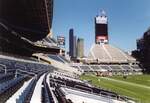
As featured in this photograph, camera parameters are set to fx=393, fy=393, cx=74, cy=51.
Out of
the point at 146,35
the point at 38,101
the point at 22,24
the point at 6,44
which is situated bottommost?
the point at 38,101

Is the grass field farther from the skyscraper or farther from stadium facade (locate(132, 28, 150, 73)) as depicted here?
stadium facade (locate(132, 28, 150, 73))

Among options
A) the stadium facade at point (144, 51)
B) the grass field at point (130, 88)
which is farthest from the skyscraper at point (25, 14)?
the stadium facade at point (144, 51)

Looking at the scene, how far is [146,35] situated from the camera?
16425 centimetres

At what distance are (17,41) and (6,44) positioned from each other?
827 cm

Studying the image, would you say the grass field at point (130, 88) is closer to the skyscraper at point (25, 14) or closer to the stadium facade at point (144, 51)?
the skyscraper at point (25, 14)

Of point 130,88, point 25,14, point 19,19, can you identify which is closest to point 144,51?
point 130,88

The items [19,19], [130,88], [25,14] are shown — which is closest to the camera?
[25,14]

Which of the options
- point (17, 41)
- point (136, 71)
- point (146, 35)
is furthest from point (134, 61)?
point (17, 41)

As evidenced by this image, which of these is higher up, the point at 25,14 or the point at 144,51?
the point at 144,51

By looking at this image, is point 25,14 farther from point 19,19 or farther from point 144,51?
point 144,51

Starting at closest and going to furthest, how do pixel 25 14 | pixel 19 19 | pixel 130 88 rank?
pixel 25 14, pixel 19 19, pixel 130 88

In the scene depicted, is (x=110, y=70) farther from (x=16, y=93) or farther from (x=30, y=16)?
(x=16, y=93)

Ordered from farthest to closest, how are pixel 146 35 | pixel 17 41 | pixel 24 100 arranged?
pixel 146 35 < pixel 17 41 < pixel 24 100

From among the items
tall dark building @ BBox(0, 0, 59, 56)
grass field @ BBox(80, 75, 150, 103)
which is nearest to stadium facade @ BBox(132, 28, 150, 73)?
grass field @ BBox(80, 75, 150, 103)
